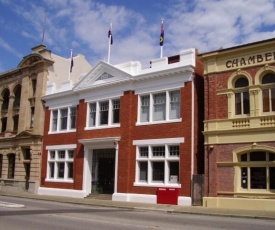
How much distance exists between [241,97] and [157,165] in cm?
724

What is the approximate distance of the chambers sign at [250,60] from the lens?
21797 millimetres

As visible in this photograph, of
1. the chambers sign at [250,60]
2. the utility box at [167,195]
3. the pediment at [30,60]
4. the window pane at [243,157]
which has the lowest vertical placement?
the utility box at [167,195]

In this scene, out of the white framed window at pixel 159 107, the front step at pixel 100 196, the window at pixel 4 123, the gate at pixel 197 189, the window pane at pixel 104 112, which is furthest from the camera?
the window at pixel 4 123

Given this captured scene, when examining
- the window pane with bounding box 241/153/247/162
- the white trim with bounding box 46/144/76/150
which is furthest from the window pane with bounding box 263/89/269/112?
the white trim with bounding box 46/144/76/150

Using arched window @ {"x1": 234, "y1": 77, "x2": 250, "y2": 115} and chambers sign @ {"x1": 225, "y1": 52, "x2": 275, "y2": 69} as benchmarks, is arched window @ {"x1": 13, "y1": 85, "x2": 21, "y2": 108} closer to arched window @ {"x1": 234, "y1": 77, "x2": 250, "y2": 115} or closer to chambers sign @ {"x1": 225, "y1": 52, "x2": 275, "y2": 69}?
chambers sign @ {"x1": 225, "y1": 52, "x2": 275, "y2": 69}

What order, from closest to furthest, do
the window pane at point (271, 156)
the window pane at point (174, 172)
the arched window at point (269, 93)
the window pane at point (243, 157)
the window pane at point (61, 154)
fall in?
the window pane at point (271, 156)
the arched window at point (269, 93)
the window pane at point (243, 157)
the window pane at point (174, 172)
the window pane at point (61, 154)

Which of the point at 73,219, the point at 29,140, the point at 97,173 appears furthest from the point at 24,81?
the point at 73,219

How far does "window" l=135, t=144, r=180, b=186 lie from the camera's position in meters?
25.0

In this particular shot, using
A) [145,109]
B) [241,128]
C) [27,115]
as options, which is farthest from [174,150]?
[27,115]

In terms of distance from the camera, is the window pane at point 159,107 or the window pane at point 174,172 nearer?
the window pane at point 174,172

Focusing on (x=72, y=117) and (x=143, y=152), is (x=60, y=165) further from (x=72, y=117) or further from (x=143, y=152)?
(x=143, y=152)

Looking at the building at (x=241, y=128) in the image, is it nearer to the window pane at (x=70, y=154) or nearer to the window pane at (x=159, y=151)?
the window pane at (x=159, y=151)

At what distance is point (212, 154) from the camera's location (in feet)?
75.1

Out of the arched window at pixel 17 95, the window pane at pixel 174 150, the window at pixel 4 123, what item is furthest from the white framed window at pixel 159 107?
the window at pixel 4 123
